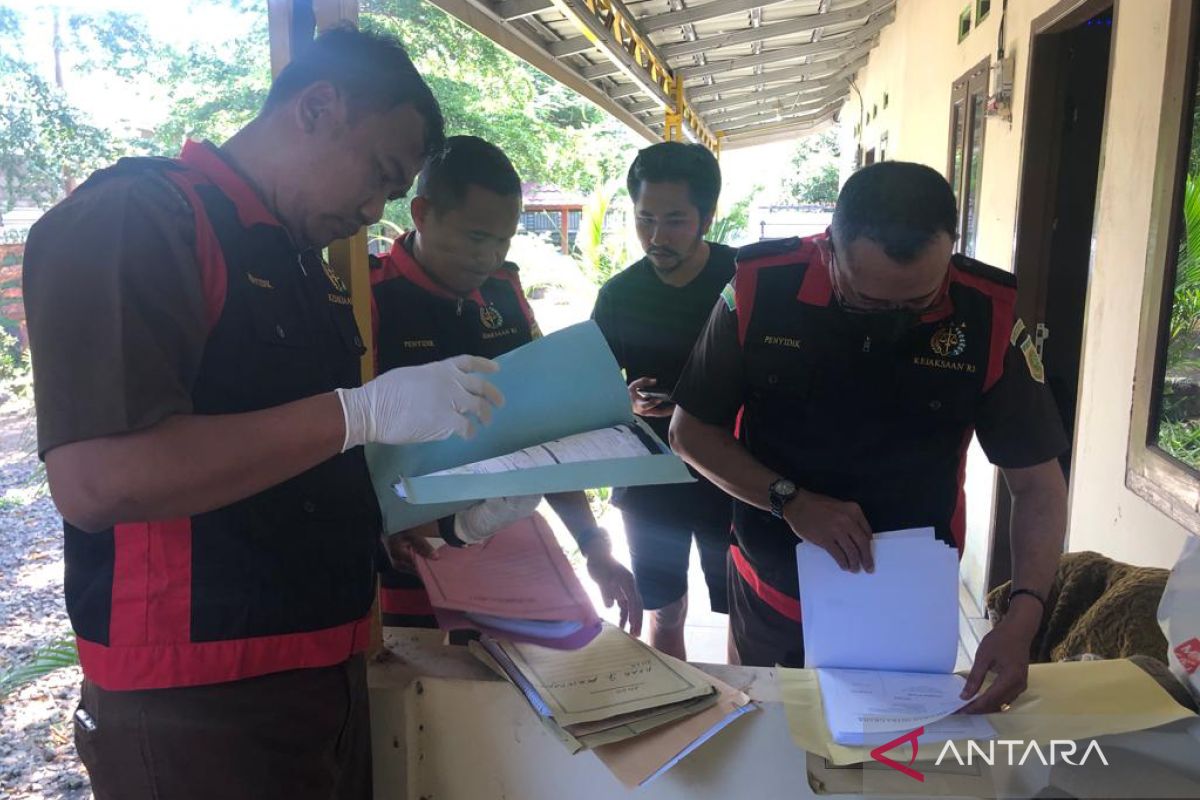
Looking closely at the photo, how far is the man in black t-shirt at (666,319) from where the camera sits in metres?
2.23

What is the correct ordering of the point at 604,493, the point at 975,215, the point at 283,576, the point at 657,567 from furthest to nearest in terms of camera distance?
the point at 604,493
the point at 975,215
the point at 657,567
the point at 283,576

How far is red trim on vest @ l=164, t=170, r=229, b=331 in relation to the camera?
824 mm

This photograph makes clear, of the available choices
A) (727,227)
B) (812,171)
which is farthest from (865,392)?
(812,171)

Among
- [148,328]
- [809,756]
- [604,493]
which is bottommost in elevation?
[604,493]

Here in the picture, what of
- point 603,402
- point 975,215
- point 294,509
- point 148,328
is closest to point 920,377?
point 603,402

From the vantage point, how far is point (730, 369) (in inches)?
57.6

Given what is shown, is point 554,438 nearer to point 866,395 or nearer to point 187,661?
point 187,661

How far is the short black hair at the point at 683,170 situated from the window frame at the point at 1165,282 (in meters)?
1.03

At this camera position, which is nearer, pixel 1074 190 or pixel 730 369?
pixel 730 369

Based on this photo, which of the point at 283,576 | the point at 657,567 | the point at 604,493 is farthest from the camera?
the point at 604,493

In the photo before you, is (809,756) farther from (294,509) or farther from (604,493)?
(604,493)

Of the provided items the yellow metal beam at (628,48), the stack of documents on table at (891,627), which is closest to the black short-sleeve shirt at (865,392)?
the stack of documents on table at (891,627)

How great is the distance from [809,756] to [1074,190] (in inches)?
107

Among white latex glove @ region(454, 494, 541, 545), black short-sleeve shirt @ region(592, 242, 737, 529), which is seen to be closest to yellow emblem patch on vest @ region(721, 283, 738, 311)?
white latex glove @ region(454, 494, 541, 545)
